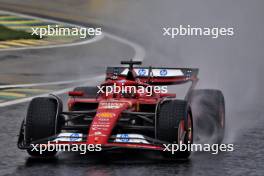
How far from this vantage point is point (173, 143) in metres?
12.9

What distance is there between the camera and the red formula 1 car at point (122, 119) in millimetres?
12844

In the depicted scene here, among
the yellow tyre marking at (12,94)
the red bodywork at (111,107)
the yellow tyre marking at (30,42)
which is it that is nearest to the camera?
the red bodywork at (111,107)

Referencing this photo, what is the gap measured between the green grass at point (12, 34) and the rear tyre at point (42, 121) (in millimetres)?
14553

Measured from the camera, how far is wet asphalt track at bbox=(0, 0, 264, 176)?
12.8 meters

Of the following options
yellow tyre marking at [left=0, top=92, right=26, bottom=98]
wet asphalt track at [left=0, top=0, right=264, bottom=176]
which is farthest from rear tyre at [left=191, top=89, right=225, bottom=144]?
yellow tyre marking at [left=0, top=92, right=26, bottom=98]

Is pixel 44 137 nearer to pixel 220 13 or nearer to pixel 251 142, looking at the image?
pixel 251 142

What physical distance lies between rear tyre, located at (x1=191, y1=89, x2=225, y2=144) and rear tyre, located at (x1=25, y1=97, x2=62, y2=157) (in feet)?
8.37

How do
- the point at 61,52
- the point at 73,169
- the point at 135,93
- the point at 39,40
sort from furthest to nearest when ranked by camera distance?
the point at 39,40
the point at 61,52
the point at 135,93
the point at 73,169

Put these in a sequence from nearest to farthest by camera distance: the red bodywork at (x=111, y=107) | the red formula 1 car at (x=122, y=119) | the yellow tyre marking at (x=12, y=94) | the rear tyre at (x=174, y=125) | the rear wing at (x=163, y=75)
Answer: the red bodywork at (x=111, y=107) < the red formula 1 car at (x=122, y=119) < the rear tyre at (x=174, y=125) < the rear wing at (x=163, y=75) < the yellow tyre marking at (x=12, y=94)

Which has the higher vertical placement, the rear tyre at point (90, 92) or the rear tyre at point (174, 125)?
the rear tyre at point (90, 92)

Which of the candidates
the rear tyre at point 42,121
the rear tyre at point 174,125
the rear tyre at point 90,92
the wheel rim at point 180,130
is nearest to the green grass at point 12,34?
the rear tyre at point 90,92

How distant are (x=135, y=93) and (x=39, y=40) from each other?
14182mm

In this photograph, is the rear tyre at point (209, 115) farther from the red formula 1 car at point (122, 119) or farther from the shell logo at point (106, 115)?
the shell logo at point (106, 115)

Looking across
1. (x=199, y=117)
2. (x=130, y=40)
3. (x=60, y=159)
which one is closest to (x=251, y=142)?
(x=199, y=117)
